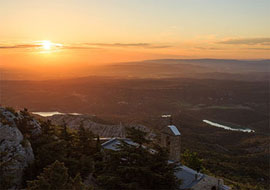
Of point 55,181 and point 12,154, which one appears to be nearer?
point 55,181

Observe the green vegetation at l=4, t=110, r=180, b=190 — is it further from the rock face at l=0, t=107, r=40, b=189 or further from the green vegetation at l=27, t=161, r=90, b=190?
the rock face at l=0, t=107, r=40, b=189

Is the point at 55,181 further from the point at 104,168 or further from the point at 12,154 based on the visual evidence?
the point at 12,154

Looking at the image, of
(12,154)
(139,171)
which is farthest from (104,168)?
(12,154)

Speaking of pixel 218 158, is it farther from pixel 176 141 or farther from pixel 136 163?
pixel 136 163

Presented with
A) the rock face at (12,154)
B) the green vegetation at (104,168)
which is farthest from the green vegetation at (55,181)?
the rock face at (12,154)

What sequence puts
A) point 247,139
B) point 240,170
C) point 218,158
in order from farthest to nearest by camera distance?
point 247,139, point 218,158, point 240,170

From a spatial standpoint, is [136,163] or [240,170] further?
[240,170]

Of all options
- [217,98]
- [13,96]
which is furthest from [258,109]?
[13,96]

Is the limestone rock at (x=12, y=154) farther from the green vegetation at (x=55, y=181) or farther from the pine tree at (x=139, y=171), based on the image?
the pine tree at (x=139, y=171)
